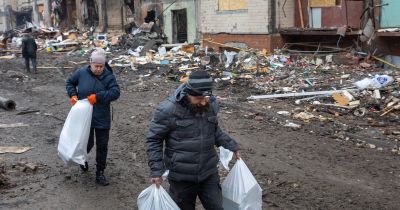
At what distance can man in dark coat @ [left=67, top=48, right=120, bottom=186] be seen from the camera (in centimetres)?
480

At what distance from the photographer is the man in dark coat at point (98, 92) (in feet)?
15.8

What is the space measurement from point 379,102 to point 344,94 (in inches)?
27.1

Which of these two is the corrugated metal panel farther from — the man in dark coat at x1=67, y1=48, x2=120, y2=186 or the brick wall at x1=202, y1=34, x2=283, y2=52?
the man in dark coat at x1=67, y1=48, x2=120, y2=186

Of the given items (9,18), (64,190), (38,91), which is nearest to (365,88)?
(64,190)

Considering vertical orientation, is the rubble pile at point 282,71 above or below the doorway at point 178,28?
below

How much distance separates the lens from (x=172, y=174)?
327 cm

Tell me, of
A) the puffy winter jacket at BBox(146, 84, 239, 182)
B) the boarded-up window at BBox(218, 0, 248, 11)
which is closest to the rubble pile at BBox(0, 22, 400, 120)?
the boarded-up window at BBox(218, 0, 248, 11)

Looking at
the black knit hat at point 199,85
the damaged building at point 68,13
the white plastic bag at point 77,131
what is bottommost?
the white plastic bag at point 77,131

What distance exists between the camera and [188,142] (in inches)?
126

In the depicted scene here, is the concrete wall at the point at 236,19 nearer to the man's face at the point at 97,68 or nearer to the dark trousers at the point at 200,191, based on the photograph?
the man's face at the point at 97,68

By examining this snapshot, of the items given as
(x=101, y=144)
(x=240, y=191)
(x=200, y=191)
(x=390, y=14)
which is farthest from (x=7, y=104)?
(x=390, y=14)

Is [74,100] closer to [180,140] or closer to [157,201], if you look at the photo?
[180,140]

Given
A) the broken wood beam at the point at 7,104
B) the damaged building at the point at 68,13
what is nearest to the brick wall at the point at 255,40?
the broken wood beam at the point at 7,104

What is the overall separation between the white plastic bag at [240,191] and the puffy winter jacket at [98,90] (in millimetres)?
1989
